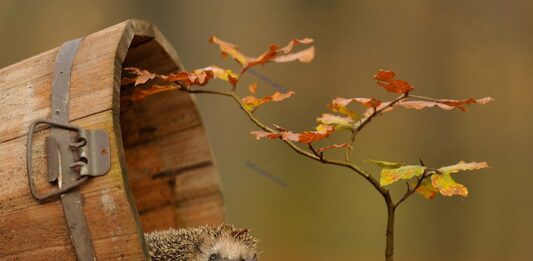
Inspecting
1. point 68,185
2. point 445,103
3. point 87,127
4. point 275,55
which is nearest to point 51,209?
point 68,185

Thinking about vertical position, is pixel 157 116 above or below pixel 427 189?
above

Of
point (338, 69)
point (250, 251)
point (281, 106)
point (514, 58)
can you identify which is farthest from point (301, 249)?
point (250, 251)

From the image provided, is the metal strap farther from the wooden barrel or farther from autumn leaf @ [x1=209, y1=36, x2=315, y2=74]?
A: autumn leaf @ [x1=209, y1=36, x2=315, y2=74]

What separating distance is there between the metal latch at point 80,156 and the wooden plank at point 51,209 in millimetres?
17

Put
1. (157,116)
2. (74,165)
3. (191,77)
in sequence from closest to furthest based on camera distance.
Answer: (74,165) < (191,77) < (157,116)

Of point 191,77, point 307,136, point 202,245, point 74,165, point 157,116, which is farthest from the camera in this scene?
point 157,116

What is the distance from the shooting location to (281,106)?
3564 millimetres

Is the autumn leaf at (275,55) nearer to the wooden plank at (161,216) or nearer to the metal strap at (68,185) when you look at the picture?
the metal strap at (68,185)

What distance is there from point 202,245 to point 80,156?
50 cm

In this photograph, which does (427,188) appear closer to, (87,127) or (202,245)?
(202,245)

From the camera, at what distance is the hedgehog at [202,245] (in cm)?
171

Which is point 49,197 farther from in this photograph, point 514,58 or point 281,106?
point 514,58

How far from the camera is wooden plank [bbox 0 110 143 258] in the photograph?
53.5 inches

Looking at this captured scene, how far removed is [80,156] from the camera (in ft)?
4.59
